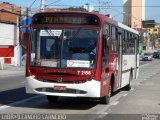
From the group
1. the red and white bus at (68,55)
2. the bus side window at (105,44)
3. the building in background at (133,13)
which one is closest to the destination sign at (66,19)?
the red and white bus at (68,55)

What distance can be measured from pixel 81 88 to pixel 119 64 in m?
4.58

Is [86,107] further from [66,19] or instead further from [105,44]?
[66,19]

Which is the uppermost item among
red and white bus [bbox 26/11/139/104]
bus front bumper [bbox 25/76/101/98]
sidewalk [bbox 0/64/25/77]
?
red and white bus [bbox 26/11/139/104]

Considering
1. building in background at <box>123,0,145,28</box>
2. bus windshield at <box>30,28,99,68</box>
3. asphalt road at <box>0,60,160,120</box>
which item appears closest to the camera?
asphalt road at <box>0,60,160,120</box>

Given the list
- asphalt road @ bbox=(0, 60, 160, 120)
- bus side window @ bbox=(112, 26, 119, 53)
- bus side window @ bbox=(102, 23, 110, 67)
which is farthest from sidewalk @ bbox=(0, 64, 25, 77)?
bus side window @ bbox=(102, 23, 110, 67)

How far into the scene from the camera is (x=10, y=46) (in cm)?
5631

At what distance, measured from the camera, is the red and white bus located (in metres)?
13.7

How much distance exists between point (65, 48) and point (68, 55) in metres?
0.23

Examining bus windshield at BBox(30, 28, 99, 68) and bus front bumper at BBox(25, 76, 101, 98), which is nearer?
bus front bumper at BBox(25, 76, 101, 98)

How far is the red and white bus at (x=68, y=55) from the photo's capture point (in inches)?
540

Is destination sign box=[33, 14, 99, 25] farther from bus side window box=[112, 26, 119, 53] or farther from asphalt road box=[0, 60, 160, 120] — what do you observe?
asphalt road box=[0, 60, 160, 120]

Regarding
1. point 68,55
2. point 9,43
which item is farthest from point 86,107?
point 9,43

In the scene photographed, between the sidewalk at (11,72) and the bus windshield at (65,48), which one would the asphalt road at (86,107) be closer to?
the bus windshield at (65,48)

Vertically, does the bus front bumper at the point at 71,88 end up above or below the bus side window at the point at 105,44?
below
